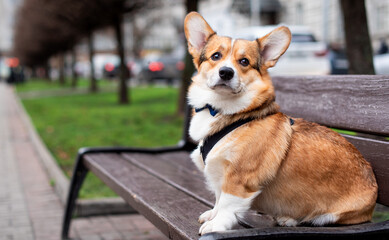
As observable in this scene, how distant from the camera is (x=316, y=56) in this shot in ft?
53.1

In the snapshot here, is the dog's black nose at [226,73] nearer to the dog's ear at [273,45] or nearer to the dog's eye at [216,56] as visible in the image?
the dog's eye at [216,56]

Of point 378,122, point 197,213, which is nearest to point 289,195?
point 197,213

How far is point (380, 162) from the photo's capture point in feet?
8.36

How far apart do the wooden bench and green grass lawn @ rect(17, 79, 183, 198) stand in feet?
4.63

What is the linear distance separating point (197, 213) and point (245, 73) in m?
0.80

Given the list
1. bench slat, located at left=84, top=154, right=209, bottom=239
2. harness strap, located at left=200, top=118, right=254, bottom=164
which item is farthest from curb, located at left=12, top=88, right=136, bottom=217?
harness strap, located at left=200, top=118, right=254, bottom=164

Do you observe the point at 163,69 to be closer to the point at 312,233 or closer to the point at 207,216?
the point at 207,216

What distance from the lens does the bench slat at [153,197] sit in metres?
2.34

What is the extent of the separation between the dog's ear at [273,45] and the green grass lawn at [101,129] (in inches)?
126

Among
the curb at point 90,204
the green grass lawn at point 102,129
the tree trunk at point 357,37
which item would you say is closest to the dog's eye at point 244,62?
the green grass lawn at point 102,129

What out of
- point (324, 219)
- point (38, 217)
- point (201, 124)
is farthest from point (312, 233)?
point (38, 217)

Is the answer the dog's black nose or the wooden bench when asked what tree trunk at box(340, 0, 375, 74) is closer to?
the wooden bench

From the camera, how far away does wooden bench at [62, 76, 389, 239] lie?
204 centimetres

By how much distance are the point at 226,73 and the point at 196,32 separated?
18.6 inches
